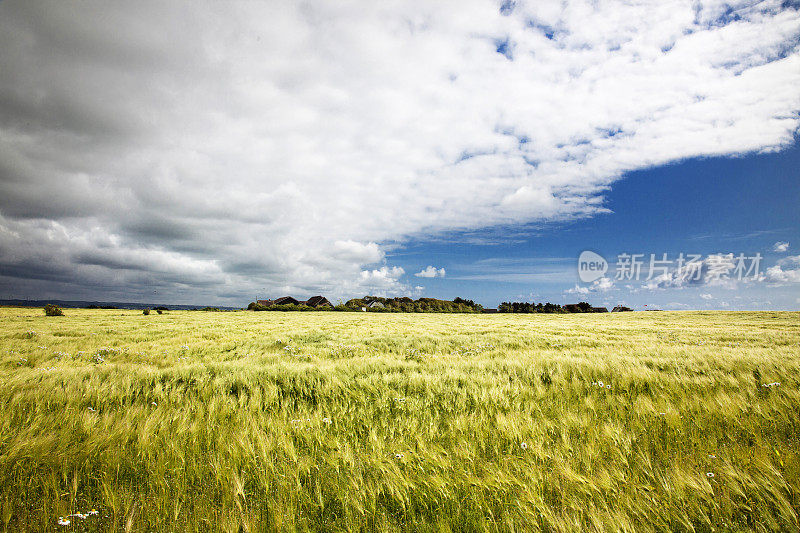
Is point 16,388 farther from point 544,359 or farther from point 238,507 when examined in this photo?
point 544,359

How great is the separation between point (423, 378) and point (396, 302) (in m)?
106

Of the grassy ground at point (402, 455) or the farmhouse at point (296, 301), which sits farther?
the farmhouse at point (296, 301)

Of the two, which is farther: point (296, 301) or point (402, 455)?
point (296, 301)

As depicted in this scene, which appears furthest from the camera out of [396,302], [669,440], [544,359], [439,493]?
[396,302]

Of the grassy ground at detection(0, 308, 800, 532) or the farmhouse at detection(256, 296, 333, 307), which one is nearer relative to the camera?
the grassy ground at detection(0, 308, 800, 532)

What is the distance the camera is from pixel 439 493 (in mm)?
2461

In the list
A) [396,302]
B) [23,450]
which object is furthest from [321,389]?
[396,302]

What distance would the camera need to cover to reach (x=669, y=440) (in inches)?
134

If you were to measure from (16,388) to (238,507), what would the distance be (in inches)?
224

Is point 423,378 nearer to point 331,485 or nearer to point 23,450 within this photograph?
point 331,485

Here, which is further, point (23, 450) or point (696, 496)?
point (23, 450)

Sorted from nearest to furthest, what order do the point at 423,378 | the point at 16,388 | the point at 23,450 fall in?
the point at 23,450
the point at 16,388
the point at 423,378

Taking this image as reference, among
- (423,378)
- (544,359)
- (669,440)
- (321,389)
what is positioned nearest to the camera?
(669,440)

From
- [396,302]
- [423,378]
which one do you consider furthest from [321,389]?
[396,302]
